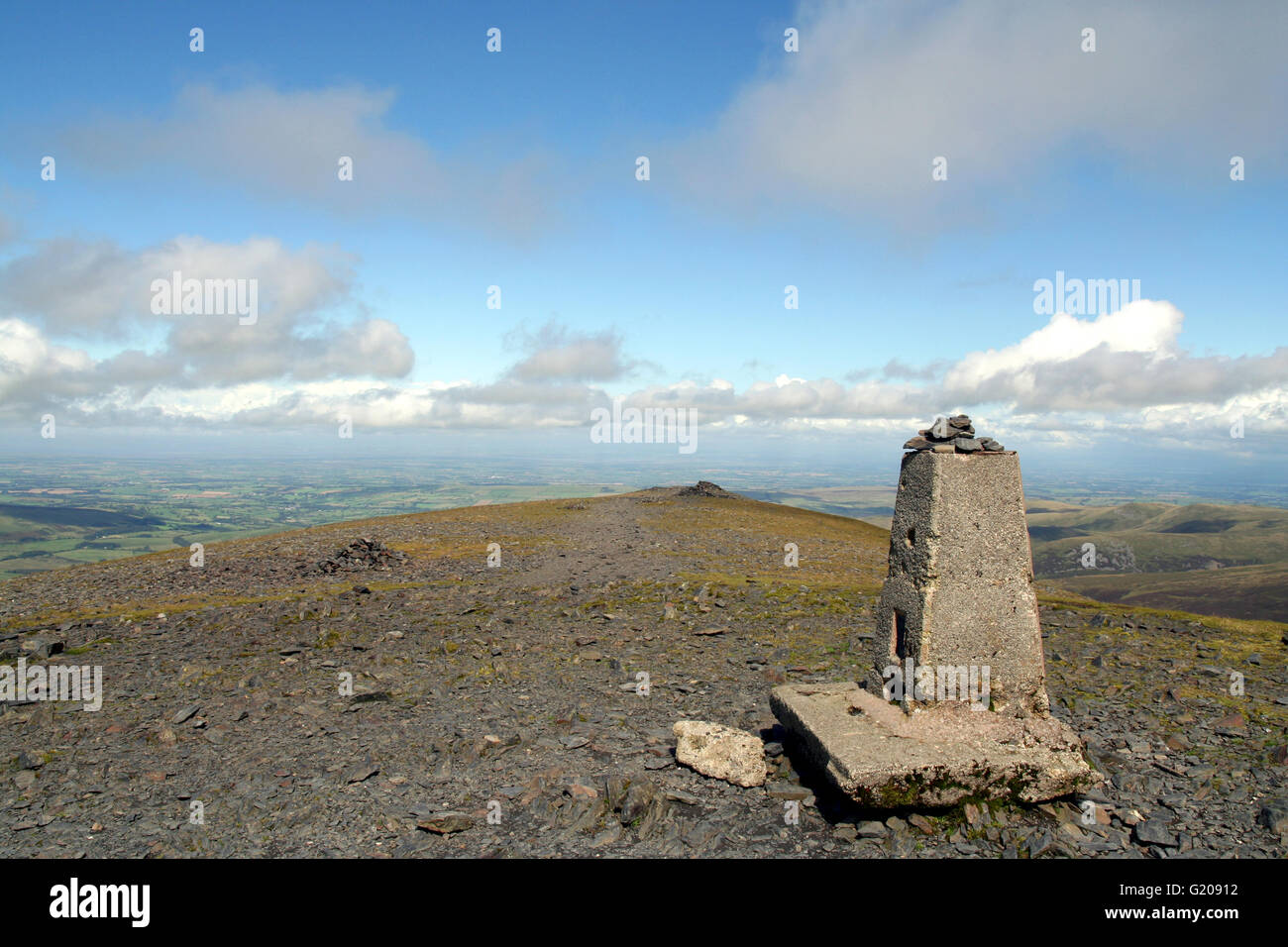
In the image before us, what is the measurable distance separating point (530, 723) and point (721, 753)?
3975mm

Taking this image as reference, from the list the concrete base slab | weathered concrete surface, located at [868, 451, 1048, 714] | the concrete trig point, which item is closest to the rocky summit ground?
the concrete base slab

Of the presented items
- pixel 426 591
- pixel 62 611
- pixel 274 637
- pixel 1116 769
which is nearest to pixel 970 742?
pixel 1116 769

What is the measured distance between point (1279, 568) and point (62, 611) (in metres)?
205

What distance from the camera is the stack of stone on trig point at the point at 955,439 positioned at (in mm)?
9680

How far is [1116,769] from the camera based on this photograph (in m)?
9.99

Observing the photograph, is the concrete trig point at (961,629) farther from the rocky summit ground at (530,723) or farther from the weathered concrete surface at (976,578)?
the rocky summit ground at (530,723)

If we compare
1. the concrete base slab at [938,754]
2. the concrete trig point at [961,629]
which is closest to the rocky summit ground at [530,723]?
the concrete base slab at [938,754]

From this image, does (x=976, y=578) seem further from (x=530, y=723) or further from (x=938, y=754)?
(x=530, y=723)

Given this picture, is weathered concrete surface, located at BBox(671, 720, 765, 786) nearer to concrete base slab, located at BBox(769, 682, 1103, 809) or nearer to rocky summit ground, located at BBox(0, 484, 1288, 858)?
rocky summit ground, located at BBox(0, 484, 1288, 858)

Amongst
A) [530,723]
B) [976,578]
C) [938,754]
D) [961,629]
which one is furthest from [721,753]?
[976,578]

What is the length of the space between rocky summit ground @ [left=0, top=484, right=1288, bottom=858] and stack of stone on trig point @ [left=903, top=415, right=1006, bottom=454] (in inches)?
196

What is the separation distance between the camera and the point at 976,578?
970cm

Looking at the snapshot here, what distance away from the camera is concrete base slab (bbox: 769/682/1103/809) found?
27.5 feet
